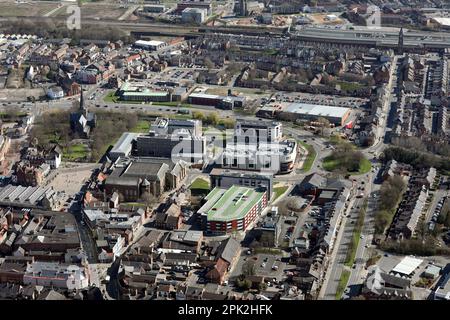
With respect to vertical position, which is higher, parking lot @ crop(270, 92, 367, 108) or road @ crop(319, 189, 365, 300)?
parking lot @ crop(270, 92, 367, 108)

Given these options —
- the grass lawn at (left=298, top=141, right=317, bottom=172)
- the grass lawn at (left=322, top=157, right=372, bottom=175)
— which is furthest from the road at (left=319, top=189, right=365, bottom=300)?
the grass lawn at (left=298, top=141, right=317, bottom=172)

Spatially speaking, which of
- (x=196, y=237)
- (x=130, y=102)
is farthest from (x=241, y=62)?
(x=196, y=237)

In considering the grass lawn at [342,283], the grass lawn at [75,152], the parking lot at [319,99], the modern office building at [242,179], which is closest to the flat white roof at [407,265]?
the grass lawn at [342,283]

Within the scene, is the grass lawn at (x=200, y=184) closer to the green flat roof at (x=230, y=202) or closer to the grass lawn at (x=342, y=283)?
the green flat roof at (x=230, y=202)

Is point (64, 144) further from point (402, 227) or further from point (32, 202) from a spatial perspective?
point (402, 227)

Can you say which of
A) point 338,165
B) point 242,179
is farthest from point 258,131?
point 242,179

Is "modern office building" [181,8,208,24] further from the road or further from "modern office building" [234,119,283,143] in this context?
the road
